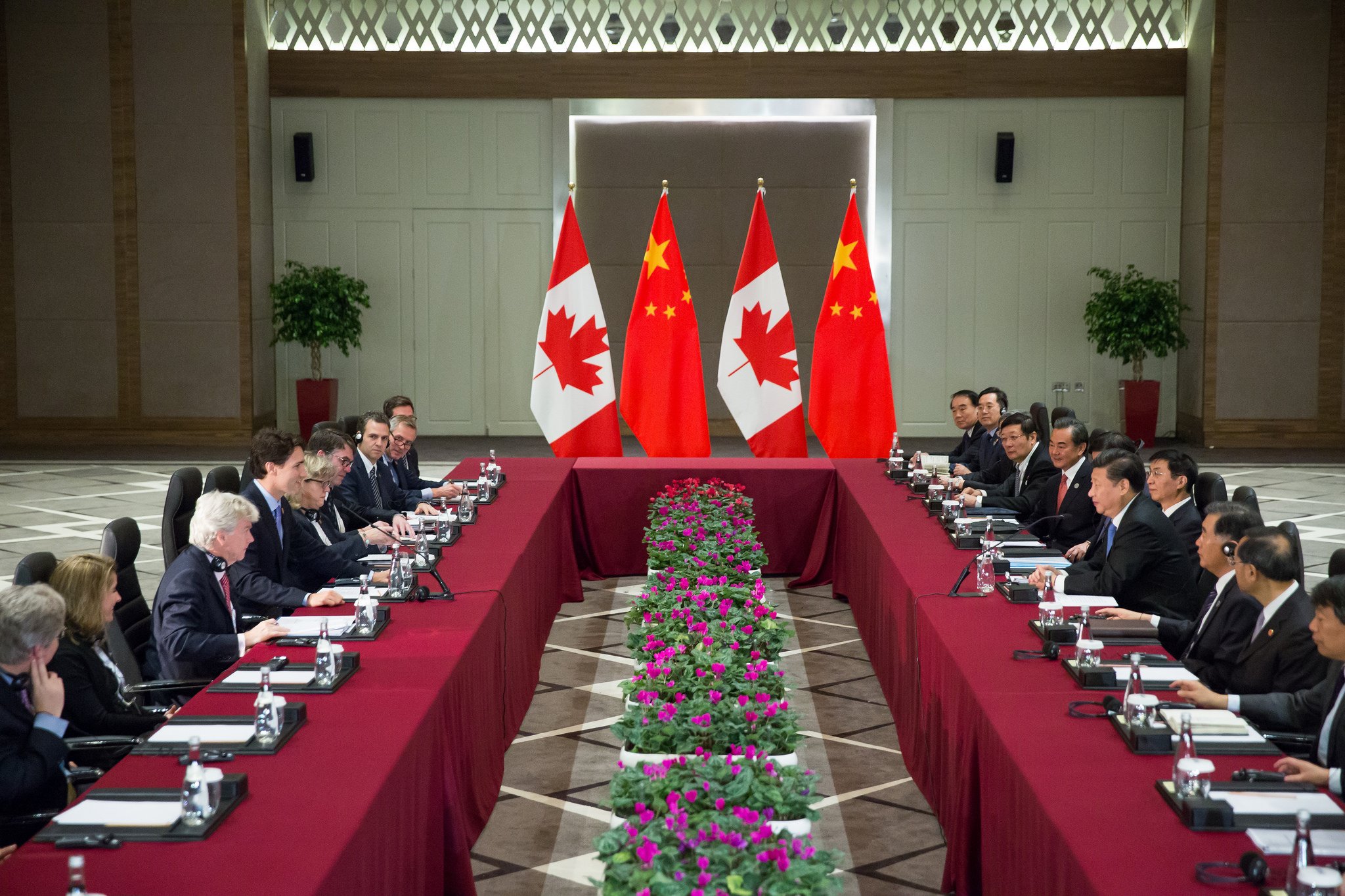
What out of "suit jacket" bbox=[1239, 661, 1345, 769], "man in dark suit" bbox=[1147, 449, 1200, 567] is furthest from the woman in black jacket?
"man in dark suit" bbox=[1147, 449, 1200, 567]

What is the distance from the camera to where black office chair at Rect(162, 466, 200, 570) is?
15.8ft

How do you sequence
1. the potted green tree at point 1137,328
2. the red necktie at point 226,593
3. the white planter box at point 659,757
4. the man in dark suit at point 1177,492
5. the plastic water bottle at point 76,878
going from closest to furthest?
Answer: the plastic water bottle at point 76,878 → the white planter box at point 659,757 → the red necktie at point 226,593 → the man in dark suit at point 1177,492 → the potted green tree at point 1137,328

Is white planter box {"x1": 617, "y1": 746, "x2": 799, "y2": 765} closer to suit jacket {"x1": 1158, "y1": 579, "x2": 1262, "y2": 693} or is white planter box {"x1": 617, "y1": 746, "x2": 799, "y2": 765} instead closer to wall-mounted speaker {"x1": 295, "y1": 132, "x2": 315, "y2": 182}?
suit jacket {"x1": 1158, "y1": 579, "x2": 1262, "y2": 693}

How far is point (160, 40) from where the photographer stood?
39.7ft

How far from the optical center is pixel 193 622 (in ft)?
12.9

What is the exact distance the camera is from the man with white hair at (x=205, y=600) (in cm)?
389

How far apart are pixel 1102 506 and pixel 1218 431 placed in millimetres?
8137

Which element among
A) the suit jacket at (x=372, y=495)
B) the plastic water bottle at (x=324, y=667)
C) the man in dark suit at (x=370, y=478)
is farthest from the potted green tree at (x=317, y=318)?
the plastic water bottle at (x=324, y=667)

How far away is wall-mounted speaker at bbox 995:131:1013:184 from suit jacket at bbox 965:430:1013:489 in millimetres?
5420

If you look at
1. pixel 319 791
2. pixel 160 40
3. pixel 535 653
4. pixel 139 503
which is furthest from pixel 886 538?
pixel 160 40

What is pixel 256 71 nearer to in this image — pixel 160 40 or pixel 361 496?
pixel 160 40

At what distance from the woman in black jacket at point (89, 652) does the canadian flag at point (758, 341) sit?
593cm

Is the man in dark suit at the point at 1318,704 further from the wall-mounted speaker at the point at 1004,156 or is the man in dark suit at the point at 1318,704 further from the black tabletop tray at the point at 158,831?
the wall-mounted speaker at the point at 1004,156

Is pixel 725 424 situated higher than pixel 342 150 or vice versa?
pixel 342 150
